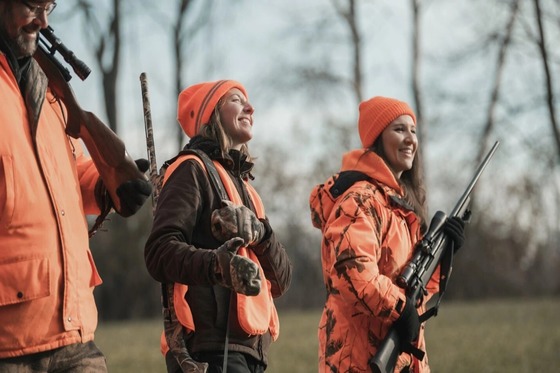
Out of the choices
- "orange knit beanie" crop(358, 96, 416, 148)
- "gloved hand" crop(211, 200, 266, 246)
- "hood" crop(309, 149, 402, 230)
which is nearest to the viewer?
"gloved hand" crop(211, 200, 266, 246)

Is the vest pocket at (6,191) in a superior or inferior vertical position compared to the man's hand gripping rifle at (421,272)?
superior

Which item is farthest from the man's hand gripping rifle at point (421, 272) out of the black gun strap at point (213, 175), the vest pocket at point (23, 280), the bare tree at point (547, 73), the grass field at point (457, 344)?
the bare tree at point (547, 73)

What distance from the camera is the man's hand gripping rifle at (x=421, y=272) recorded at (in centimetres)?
450

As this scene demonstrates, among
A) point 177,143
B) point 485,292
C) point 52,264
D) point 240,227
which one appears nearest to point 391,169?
point 240,227

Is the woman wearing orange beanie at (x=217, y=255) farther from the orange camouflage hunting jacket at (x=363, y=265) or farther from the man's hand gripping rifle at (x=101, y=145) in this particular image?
the orange camouflage hunting jacket at (x=363, y=265)

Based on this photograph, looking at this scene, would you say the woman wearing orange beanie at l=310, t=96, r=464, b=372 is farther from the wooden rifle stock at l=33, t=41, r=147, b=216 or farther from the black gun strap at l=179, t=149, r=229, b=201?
the wooden rifle stock at l=33, t=41, r=147, b=216

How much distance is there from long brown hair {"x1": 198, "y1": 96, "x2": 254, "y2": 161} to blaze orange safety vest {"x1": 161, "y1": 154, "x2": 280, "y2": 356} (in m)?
0.11

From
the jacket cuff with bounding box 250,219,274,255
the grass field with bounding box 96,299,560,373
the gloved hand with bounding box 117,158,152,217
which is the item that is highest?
the gloved hand with bounding box 117,158,152,217

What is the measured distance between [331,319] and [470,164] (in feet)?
63.2

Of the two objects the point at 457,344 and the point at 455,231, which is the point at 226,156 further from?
the point at 457,344

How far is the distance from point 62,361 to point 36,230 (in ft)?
1.45

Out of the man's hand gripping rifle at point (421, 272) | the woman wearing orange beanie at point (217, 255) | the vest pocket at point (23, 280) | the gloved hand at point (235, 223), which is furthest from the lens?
the man's hand gripping rifle at point (421, 272)

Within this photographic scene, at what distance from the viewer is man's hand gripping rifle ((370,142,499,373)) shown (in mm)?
4496

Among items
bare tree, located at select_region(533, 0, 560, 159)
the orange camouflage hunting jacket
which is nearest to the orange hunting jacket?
the orange camouflage hunting jacket
